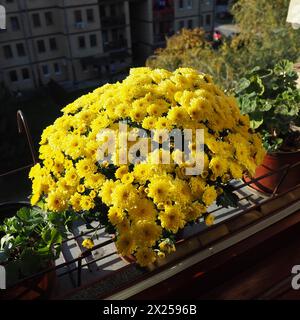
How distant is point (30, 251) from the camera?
71.0 inches

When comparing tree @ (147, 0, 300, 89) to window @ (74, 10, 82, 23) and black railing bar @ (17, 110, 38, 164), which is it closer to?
window @ (74, 10, 82, 23)

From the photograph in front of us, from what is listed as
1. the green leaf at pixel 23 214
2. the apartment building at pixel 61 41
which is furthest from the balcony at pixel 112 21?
the green leaf at pixel 23 214

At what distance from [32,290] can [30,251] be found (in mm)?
208

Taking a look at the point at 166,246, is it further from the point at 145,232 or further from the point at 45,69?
the point at 45,69

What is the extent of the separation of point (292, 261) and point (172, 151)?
1.11 meters

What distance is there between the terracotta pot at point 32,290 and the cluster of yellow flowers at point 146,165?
1.25 ft

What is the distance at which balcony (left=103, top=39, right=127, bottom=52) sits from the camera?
23547 mm

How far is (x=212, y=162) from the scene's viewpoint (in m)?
1.84

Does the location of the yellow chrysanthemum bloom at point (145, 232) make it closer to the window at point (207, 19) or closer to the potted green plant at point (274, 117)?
the potted green plant at point (274, 117)
